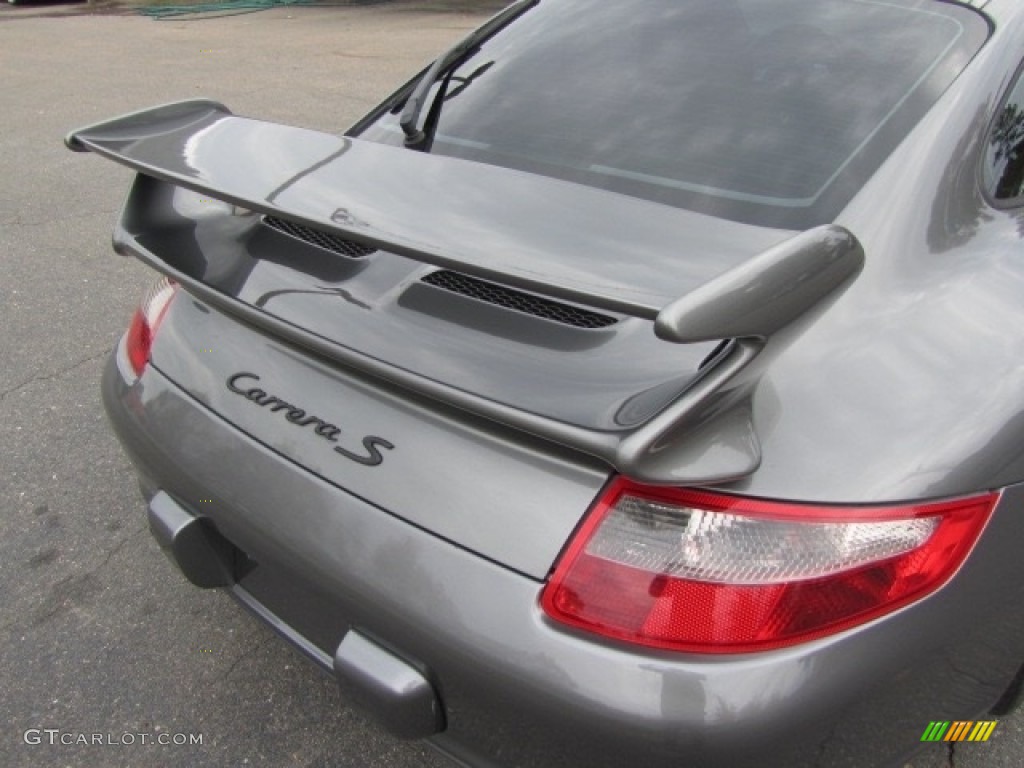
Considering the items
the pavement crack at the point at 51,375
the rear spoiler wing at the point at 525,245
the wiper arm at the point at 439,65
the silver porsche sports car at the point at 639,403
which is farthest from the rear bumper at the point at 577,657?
the pavement crack at the point at 51,375

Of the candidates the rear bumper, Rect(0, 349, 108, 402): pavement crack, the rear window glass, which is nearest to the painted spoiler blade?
the rear window glass

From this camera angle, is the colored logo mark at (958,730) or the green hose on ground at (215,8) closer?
the colored logo mark at (958,730)

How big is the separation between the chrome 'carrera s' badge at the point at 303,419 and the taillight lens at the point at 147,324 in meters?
0.37

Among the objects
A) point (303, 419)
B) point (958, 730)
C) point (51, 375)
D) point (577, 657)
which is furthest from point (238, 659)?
point (51, 375)

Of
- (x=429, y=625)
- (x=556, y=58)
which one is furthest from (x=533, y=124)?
(x=429, y=625)

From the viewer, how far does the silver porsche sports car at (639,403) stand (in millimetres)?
1169

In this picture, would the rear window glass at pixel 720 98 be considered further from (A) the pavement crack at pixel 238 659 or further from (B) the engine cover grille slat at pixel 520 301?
(A) the pavement crack at pixel 238 659

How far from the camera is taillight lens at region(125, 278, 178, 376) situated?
189 cm

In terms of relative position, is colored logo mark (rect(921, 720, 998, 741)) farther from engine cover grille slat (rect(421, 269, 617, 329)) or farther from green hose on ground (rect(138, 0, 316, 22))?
green hose on ground (rect(138, 0, 316, 22))

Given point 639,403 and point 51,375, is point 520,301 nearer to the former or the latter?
point 639,403

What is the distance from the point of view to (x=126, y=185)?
588 cm

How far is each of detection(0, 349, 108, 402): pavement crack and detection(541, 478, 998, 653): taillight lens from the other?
2933mm

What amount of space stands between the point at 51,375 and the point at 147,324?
182cm

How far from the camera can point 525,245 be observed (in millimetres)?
1287
